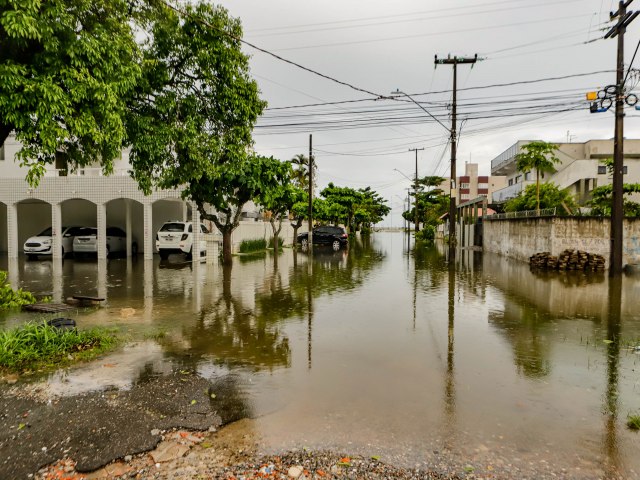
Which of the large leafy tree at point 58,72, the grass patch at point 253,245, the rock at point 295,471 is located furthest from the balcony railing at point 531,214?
the rock at point 295,471

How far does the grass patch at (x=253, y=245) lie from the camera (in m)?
26.4

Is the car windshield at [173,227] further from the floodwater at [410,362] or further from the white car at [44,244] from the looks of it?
the floodwater at [410,362]

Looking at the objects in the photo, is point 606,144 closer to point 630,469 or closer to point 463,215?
point 463,215

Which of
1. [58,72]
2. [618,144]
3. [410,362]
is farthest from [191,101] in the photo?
[618,144]

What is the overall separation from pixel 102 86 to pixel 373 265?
1433 cm

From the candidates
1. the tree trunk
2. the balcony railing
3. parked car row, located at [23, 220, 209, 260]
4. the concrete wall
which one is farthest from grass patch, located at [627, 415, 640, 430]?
parked car row, located at [23, 220, 209, 260]

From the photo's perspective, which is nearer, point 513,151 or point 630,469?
point 630,469

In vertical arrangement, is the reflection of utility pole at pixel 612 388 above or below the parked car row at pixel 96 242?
below

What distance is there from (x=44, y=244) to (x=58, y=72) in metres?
17.9

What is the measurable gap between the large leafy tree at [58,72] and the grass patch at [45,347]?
235 cm

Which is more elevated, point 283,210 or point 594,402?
point 283,210

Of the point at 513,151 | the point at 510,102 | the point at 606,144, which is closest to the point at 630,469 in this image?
the point at 510,102

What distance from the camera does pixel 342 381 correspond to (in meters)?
5.21

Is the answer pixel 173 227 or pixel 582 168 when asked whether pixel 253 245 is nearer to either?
pixel 173 227
